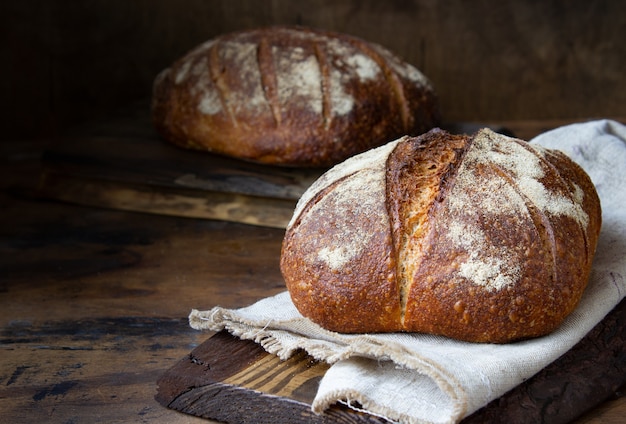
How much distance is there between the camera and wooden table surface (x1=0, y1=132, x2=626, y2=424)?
1350mm

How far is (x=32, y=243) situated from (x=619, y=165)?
1.39 meters

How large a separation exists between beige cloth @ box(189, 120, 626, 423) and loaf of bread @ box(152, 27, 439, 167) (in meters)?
0.78

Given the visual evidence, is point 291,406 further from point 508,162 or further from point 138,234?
point 138,234

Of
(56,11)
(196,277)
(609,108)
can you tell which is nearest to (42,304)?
(196,277)

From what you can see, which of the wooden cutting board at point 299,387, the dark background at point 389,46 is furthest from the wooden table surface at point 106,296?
the dark background at point 389,46

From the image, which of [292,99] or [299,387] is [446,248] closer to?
[299,387]

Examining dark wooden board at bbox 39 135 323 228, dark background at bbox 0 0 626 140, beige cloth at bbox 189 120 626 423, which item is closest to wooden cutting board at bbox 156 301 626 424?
beige cloth at bbox 189 120 626 423

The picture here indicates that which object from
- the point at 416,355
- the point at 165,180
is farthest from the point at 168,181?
the point at 416,355

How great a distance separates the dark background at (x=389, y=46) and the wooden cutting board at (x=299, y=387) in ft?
6.36

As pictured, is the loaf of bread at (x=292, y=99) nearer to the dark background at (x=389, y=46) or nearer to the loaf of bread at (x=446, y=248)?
the dark background at (x=389, y=46)

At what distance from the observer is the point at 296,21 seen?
3201 mm

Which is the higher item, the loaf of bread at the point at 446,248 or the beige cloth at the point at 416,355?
the loaf of bread at the point at 446,248

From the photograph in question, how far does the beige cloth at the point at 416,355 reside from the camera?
3.90ft

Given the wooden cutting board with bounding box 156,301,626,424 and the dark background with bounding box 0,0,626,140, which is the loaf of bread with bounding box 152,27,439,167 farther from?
the wooden cutting board with bounding box 156,301,626,424
